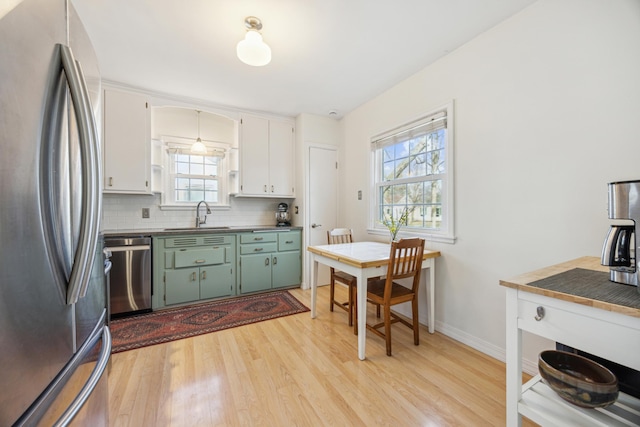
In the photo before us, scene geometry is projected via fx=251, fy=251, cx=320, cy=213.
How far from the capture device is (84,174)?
2.29 feet

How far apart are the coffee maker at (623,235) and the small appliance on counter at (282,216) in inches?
129

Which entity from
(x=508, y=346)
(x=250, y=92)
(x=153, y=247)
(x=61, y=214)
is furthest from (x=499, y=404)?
(x=250, y=92)

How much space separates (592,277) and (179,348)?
271 centimetres

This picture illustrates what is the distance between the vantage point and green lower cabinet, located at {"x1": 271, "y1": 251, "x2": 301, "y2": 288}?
11.4 ft

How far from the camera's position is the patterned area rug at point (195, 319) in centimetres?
226

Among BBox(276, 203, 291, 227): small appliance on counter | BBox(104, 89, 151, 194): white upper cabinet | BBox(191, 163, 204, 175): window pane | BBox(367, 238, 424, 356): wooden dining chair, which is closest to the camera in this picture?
BBox(367, 238, 424, 356): wooden dining chair

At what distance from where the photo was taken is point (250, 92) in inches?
120

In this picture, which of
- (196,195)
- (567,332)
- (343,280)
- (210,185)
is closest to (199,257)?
(196,195)

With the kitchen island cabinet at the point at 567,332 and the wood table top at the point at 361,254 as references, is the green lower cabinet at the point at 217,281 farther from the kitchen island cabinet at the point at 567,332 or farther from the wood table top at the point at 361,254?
the kitchen island cabinet at the point at 567,332

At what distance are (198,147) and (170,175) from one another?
Answer: 55cm

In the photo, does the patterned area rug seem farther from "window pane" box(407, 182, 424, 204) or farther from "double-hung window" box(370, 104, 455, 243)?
"window pane" box(407, 182, 424, 204)

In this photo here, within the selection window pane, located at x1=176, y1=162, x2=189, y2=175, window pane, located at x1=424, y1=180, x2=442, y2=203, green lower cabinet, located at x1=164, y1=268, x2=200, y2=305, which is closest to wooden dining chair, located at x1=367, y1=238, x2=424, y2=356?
window pane, located at x1=424, y1=180, x2=442, y2=203

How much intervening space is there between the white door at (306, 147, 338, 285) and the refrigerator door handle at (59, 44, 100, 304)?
9.77 feet

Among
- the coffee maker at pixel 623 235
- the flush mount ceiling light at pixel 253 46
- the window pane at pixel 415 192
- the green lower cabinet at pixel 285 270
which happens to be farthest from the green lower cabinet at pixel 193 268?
the coffee maker at pixel 623 235
